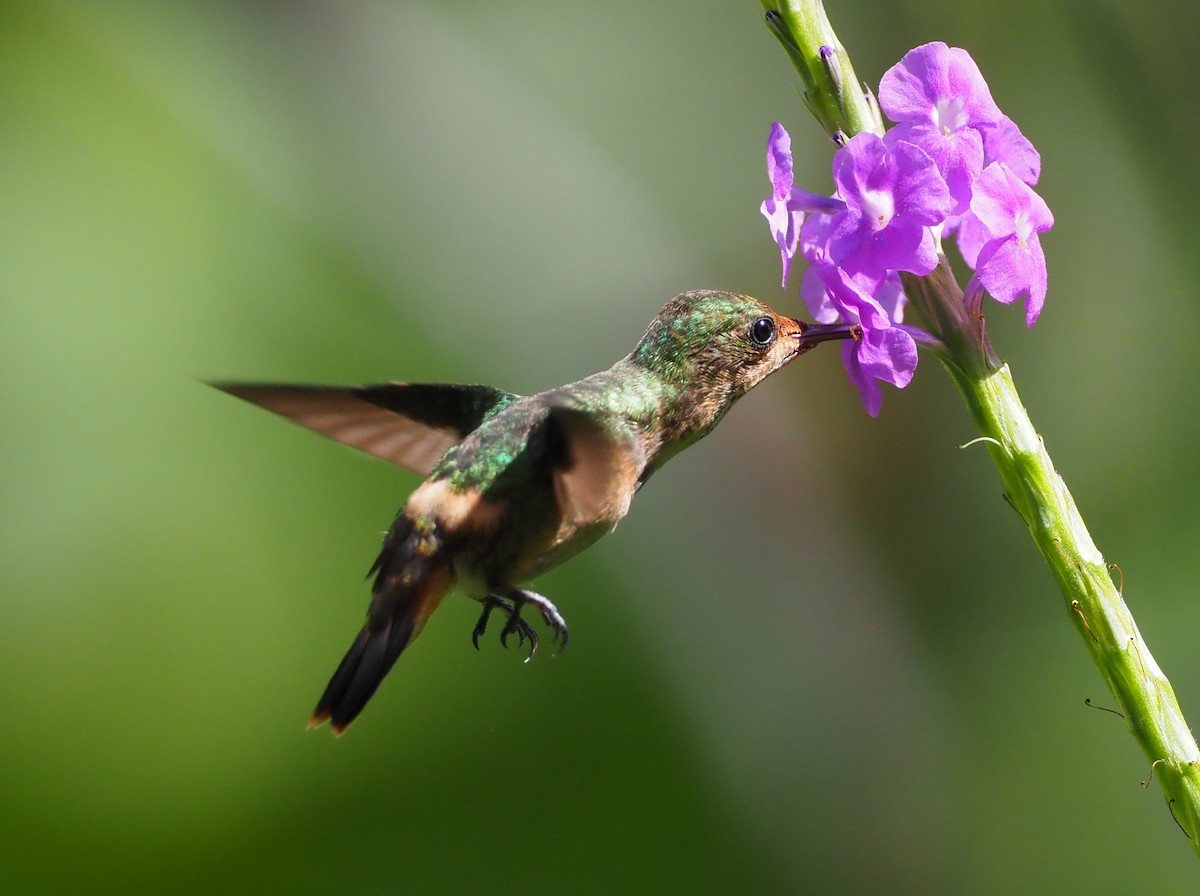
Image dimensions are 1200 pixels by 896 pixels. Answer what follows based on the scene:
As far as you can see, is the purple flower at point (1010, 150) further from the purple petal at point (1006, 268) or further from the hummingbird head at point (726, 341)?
the hummingbird head at point (726, 341)

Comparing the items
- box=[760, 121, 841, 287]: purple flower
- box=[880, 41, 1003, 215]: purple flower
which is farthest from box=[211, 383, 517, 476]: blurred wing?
box=[880, 41, 1003, 215]: purple flower

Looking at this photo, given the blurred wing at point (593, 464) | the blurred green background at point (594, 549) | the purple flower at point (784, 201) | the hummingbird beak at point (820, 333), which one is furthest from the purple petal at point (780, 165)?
the blurred green background at point (594, 549)

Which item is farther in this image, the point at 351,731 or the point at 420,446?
the point at 351,731

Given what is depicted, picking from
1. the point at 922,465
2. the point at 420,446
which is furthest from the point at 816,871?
the point at 420,446

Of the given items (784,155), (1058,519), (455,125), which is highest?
(455,125)

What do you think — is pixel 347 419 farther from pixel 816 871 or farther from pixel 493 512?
pixel 816 871

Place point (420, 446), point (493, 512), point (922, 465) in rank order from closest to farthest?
point (493, 512) < point (420, 446) < point (922, 465)
